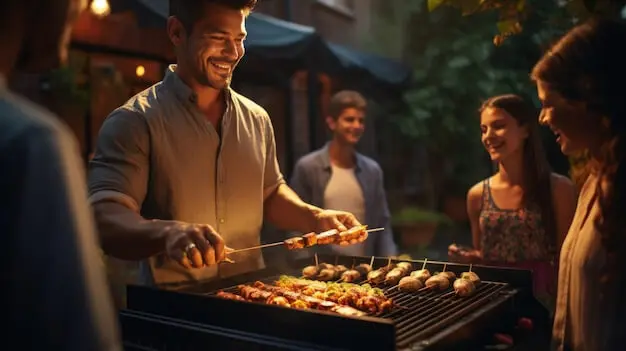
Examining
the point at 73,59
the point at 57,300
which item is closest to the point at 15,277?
the point at 57,300

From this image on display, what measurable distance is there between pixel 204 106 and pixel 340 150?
2977 mm

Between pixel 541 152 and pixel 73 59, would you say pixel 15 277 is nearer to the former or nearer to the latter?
pixel 541 152

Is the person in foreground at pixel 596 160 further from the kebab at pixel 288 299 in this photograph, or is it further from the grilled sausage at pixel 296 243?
the grilled sausage at pixel 296 243

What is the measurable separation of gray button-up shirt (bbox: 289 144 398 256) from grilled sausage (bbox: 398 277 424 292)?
8.88 ft

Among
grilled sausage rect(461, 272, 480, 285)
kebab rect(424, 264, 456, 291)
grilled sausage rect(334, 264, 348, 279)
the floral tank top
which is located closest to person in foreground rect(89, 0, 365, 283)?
grilled sausage rect(334, 264, 348, 279)

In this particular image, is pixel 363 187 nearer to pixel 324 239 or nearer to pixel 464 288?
pixel 324 239

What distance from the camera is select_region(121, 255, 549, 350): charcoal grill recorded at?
2.20 meters

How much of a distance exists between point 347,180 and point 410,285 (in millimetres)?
2855

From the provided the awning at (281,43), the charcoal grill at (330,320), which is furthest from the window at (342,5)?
the charcoal grill at (330,320)

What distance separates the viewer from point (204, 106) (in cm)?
330

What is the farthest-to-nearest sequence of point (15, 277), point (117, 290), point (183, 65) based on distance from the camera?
1. point (117, 290)
2. point (183, 65)
3. point (15, 277)

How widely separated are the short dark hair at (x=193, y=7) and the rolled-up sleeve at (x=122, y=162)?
51 centimetres

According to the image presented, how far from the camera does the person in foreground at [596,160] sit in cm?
225

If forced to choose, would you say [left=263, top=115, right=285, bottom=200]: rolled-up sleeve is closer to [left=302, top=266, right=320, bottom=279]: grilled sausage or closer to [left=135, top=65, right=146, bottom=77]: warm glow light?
[left=302, top=266, right=320, bottom=279]: grilled sausage
